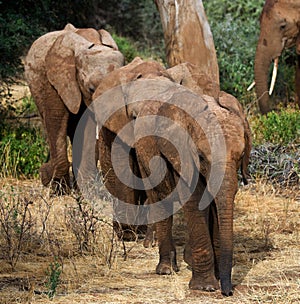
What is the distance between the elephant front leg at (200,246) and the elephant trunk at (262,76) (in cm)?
598

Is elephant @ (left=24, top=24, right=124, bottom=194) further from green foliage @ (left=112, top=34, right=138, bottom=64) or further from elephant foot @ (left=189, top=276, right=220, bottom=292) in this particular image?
green foliage @ (left=112, top=34, right=138, bottom=64)

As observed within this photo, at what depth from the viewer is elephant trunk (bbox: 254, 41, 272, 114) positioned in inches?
449

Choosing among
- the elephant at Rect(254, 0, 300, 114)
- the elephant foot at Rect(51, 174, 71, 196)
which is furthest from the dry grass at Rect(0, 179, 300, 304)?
the elephant at Rect(254, 0, 300, 114)

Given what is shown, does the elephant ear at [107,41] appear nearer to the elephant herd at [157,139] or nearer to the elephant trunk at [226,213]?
the elephant herd at [157,139]

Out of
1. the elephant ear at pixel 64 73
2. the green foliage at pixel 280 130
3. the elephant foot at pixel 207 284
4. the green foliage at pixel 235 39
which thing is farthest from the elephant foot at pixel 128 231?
the green foliage at pixel 235 39

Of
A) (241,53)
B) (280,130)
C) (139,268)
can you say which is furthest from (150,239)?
(241,53)

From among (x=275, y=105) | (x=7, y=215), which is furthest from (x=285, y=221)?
(x=275, y=105)

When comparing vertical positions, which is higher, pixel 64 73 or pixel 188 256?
pixel 64 73

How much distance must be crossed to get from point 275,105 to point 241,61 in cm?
87

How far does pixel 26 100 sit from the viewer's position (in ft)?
41.2

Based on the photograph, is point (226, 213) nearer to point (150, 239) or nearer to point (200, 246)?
point (200, 246)

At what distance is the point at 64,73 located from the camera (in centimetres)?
881

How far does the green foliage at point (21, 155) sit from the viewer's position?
970 centimetres

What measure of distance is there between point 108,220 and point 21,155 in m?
2.50
